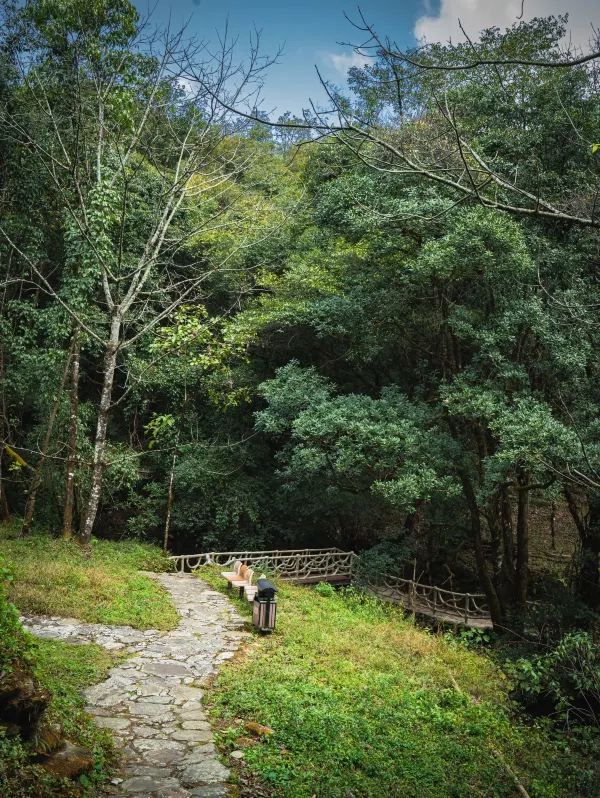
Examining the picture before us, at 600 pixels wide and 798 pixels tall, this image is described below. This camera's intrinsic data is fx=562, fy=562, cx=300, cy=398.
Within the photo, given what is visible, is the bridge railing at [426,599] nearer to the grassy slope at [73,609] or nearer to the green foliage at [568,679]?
the grassy slope at [73,609]

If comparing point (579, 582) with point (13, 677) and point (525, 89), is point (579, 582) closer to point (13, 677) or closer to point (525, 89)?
point (525, 89)

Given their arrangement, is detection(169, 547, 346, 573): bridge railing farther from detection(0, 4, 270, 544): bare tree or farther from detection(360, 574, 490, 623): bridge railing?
detection(0, 4, 270, 544): bare tree

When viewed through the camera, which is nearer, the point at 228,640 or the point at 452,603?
the point at 228,640

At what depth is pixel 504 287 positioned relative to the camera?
12.3 m

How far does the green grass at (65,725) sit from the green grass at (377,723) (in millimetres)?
1123

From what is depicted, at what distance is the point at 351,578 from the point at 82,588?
8756 millimetres

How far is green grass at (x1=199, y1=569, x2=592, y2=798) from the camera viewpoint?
15.4 ft

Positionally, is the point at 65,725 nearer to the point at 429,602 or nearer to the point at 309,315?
the point at 309,315

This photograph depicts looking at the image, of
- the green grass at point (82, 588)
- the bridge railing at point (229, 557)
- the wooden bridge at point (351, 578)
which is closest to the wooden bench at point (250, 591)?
the green grass at point (82, 588)

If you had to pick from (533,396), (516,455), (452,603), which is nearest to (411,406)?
(533,396)

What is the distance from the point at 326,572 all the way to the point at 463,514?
426 centimetres

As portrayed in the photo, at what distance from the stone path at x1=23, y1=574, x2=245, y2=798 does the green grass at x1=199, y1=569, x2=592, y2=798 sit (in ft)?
0.96

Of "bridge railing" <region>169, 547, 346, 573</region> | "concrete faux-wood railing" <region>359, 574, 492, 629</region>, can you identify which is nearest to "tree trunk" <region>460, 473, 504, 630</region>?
"concrete faux-wood railing" <region>359, 574, 492, 629</region>

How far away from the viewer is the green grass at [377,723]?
4691 mm
